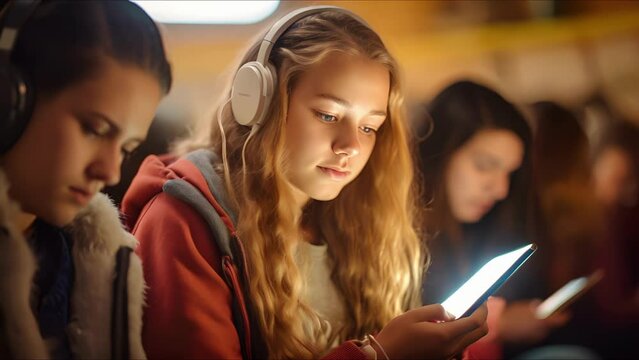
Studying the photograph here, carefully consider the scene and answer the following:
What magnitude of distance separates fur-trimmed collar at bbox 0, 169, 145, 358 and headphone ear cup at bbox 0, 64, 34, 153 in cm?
8

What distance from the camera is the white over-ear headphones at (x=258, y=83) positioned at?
1.39 meters

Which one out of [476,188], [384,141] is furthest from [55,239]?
[476,188]

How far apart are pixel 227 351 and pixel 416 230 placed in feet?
1.86

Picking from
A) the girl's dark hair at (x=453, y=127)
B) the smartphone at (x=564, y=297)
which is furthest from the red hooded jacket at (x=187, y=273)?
the smartphone at (x=564, y=297)

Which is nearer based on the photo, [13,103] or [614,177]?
[13,103]

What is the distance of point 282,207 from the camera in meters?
1.48

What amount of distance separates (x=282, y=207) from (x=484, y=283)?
1.50ft

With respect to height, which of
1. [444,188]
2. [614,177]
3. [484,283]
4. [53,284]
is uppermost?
[614,177]

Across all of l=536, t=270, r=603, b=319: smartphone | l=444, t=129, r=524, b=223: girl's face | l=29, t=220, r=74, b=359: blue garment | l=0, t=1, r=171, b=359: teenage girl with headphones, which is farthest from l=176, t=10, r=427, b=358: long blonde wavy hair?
l=536, t=270, r=603, b=319: smartphone

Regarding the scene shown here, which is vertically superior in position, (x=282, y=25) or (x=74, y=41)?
(x=282, y=25)

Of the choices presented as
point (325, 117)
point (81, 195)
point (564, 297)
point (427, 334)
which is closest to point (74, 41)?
point (81, 195)

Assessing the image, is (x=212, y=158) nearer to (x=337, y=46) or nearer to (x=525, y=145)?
(x=337, y=46)

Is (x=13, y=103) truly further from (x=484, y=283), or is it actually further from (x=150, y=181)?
(x=484, y=283)

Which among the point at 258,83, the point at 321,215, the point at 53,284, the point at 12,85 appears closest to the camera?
the point at 12,85
